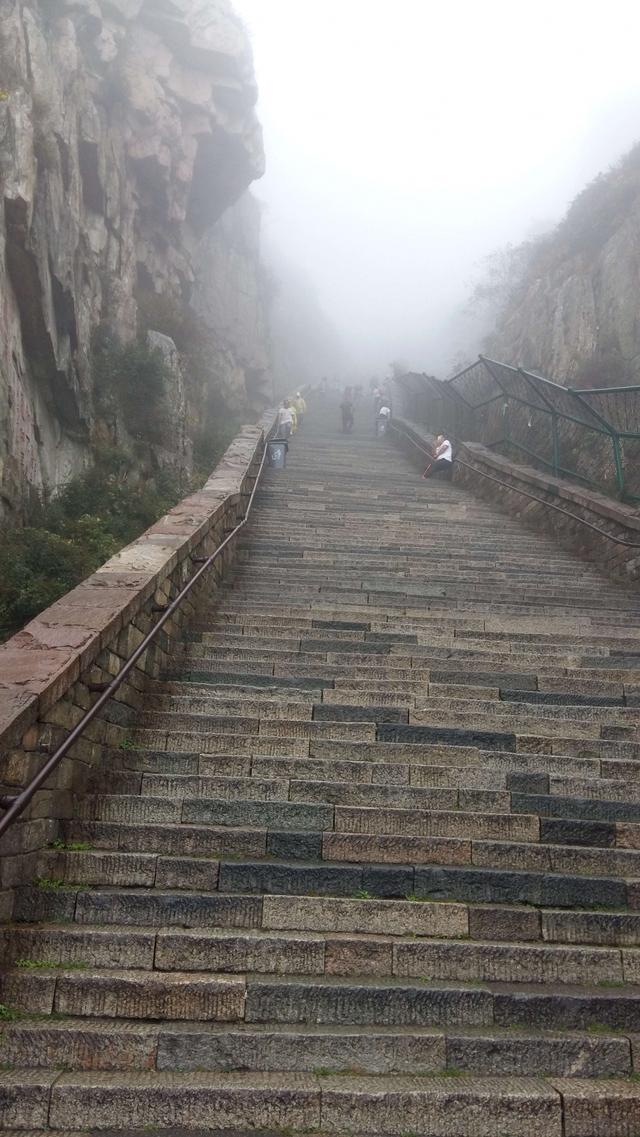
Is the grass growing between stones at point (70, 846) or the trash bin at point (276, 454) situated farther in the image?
the trash bin at point (276, 454)

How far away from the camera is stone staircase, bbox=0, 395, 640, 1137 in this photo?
2885 mm

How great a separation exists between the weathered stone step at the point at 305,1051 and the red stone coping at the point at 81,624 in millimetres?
1206

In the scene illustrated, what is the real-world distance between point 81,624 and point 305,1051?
104 inches

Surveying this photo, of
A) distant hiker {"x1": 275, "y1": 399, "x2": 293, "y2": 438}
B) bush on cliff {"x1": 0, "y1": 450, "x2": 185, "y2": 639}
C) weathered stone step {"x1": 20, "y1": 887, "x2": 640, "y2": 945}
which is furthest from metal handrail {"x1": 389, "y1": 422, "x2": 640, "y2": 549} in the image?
weathered stone step {"x1": 20, "y1": 887, "x2": 640, "y2": 945}

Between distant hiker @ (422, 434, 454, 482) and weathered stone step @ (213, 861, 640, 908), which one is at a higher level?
distant hiker @ (422, 434, 454, 482)

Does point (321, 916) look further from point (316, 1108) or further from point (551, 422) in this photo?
point (551, 422)

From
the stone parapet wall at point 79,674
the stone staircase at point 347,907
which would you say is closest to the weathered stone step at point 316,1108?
the stone staircase at point 347,907

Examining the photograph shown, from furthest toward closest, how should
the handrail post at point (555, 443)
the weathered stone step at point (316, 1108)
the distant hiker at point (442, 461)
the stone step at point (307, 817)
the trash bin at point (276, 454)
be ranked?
the distant hiker at point (442, 461), the trash bin at point (276, 454), the handrail post at point (555, 443), the stone step at point (307, 817), the weathered stone step at point (316, 1108)

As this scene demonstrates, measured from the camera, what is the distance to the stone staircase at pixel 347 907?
2.88 meters

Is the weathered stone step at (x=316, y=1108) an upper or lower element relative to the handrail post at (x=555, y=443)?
lower

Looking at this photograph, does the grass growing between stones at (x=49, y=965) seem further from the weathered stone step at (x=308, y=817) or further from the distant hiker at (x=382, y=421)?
the distant hiker at (x=382, y=421)

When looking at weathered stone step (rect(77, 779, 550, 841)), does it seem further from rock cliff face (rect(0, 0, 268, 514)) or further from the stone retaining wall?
rock cliff face (rect(0, 0, 268, 514))

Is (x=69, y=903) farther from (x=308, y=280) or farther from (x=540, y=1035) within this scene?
(x=308, y=280)

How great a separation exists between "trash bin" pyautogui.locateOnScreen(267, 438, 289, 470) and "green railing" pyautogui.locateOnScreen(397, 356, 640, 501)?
4096mm
